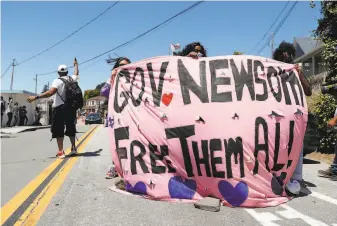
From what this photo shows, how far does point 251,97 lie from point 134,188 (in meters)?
1.71

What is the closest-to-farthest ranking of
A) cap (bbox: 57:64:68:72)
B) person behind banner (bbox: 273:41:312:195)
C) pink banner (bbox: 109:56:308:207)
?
pink banner (bbox: 109:56:308:207) < person behind banner (bbox: 273:41:312:195) < cap (bbox: 57:64:68:72)

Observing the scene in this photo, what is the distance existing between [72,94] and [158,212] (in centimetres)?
436

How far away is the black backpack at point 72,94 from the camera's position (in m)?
7.55

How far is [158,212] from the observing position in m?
3.85

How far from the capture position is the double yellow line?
12.1ft

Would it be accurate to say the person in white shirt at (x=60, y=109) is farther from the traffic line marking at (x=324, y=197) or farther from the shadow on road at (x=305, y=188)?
the traffic line marking at (x=324, y=197)

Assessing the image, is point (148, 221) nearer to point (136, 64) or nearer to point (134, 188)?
point (134, 188)

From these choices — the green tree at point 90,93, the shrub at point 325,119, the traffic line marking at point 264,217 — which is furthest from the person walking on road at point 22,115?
the green tree at point 90,93

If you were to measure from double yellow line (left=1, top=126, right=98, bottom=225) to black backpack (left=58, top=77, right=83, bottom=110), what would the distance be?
5.46 ft

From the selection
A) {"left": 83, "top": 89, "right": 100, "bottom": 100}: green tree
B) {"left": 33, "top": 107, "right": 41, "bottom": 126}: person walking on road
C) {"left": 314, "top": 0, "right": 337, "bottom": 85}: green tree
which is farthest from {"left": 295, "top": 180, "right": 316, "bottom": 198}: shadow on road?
{"left": 83, "top": 89, "right": 100, "bottom": 100}: green tree

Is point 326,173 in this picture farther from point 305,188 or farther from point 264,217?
point 264,217

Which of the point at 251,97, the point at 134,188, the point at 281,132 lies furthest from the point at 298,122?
the point at 134,188

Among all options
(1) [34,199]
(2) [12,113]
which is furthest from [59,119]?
(2) [12,113]

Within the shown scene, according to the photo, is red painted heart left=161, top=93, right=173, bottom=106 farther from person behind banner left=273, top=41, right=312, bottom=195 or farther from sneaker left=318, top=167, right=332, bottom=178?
sneaker left=318, top=167, right=332, bottom=178
